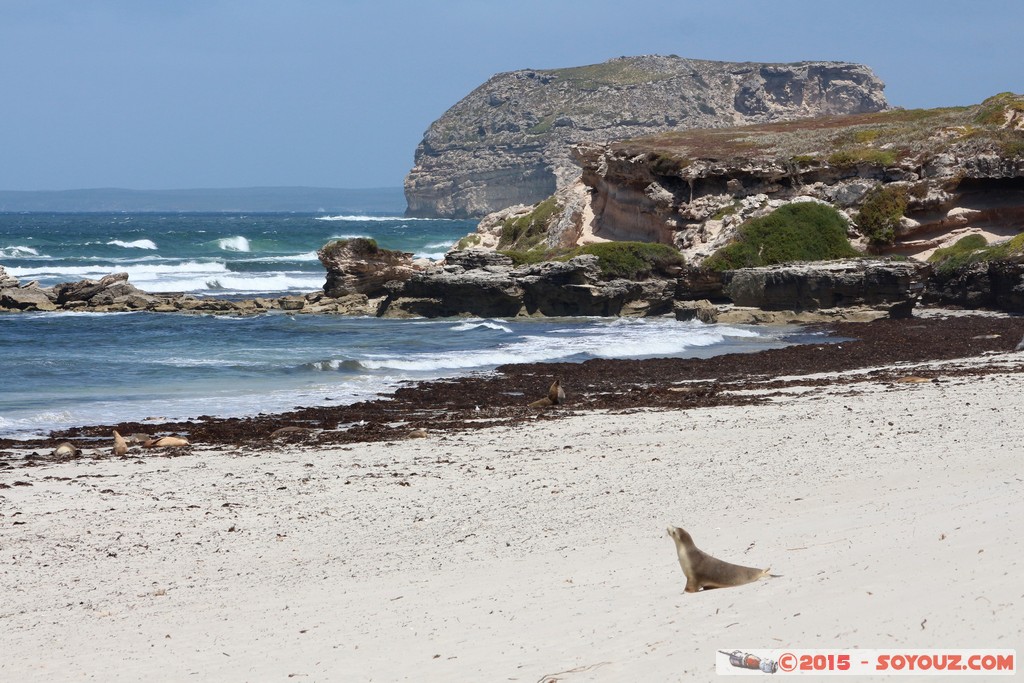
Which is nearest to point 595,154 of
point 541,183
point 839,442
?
point 839,442

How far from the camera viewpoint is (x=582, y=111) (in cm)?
16200

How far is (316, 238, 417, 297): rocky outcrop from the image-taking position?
36750 mm

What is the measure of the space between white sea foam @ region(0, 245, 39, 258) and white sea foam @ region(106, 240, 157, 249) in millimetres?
6321

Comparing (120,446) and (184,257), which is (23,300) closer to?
(120,446)

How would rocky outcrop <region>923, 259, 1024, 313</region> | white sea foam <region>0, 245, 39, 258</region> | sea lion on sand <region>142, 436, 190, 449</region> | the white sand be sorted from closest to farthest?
the white sand → sea lion on sand <region>142, 436, 190, 449</region> → rocky outcrop <region>923, 259, 1024, 313</region> → white sea foam <region>0, 245, 39, 258</region>

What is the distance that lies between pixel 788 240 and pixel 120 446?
23482 millimetres

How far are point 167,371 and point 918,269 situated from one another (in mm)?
19627

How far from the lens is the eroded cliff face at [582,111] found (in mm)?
158875

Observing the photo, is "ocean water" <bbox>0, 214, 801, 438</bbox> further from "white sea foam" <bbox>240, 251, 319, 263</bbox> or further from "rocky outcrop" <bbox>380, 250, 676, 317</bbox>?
"white sea foam" <bbox>240, 251, 319, 263</bbox>

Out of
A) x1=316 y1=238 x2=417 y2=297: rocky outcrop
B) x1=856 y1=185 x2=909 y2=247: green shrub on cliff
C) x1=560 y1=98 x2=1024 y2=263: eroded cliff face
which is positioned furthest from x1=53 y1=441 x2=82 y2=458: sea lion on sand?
x1=856 y1=185 x2=909 y2=247: green shrub on cliff

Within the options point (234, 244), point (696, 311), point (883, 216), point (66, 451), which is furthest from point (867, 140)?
point (234, 244)

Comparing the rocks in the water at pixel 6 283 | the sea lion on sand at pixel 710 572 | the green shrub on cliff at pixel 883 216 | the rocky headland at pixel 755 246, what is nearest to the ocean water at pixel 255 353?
the rocky headland at pixel 755 246

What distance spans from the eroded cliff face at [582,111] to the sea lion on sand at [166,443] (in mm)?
141206

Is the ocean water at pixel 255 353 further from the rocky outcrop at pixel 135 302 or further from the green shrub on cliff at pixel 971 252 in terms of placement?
the green shrub on cliff at pixel 971 252
